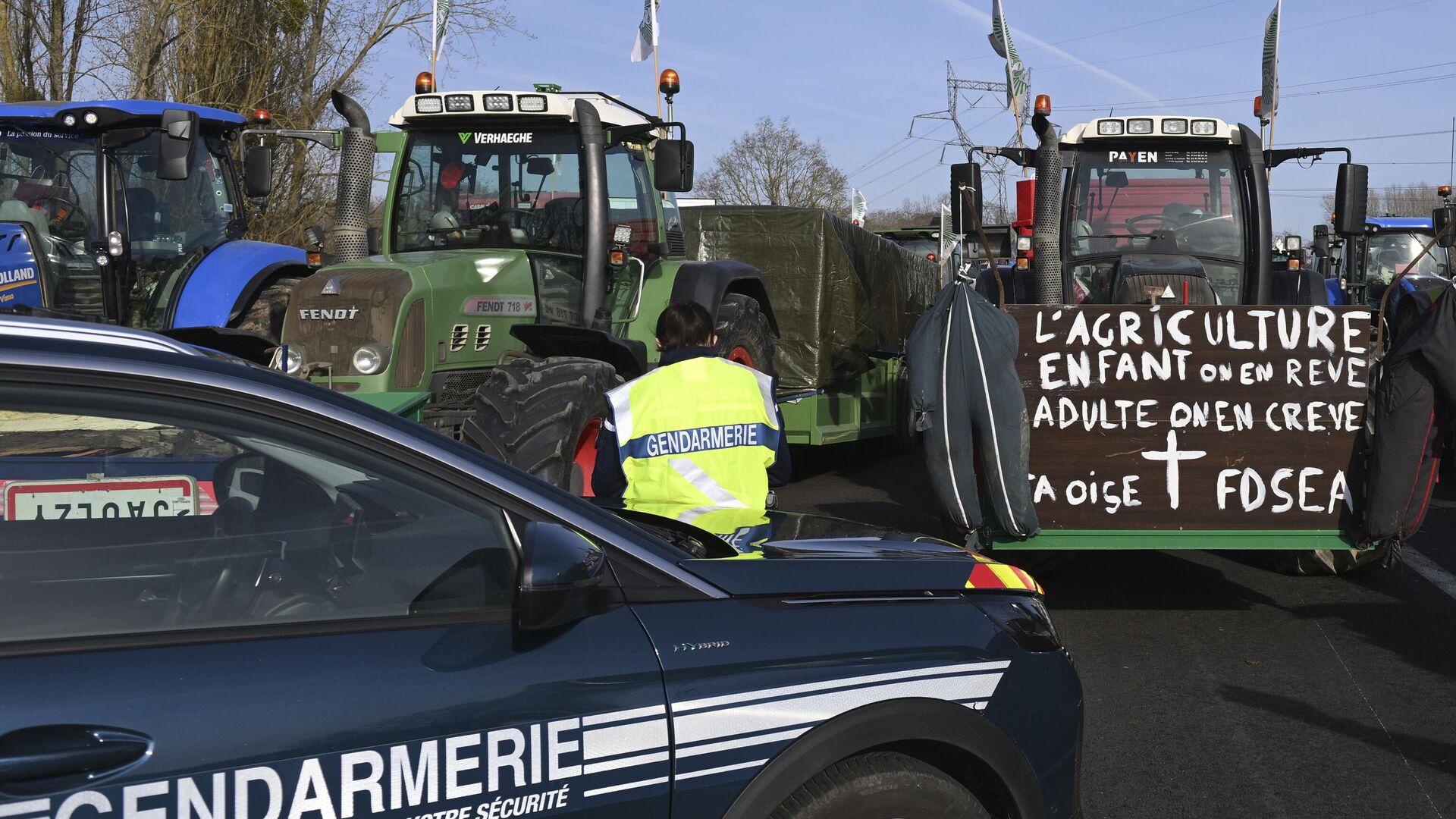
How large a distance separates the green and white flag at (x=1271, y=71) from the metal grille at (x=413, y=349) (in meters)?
6.67

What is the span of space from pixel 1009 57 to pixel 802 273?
2377 millimetres

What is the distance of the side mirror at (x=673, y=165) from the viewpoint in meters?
8.22

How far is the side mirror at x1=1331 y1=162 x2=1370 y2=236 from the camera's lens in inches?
364

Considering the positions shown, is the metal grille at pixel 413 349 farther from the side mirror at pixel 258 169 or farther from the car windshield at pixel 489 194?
the side mirror at pixel 258 169

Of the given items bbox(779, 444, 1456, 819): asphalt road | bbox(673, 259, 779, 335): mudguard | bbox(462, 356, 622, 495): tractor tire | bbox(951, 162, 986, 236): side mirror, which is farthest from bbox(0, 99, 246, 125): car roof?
bbox(779, 444, 1456, 819): asphalt road

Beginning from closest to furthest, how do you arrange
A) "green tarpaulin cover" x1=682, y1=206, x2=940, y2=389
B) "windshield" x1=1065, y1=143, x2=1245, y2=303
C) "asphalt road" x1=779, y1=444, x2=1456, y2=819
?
"asphalt road" x1=779, y1=444, x2=1456, y2=819 < "windshield" x1=1065, y1=143, x2=1245, y2=303 < "green tarpaulin cover" x1=682, y1=206, x2=940, y2=389

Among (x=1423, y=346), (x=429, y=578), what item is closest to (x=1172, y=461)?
(x=1423, y=346)

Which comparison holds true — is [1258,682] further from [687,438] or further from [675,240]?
[675,240]

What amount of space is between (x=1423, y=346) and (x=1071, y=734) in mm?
3797

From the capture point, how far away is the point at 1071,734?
3.25 meters

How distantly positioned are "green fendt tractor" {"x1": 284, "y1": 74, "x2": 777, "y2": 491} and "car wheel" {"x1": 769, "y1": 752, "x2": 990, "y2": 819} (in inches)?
170

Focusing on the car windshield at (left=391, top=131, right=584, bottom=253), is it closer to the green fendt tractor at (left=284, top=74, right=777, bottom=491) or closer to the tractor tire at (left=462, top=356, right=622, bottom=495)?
the green fendt tractor at (left=284, top=74, right=777, bottom=491)

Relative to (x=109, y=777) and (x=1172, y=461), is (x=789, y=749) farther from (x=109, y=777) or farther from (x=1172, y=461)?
(x=1172, y=461)

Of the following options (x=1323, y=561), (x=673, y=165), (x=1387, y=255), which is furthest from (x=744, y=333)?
(x=1387, y=255)
